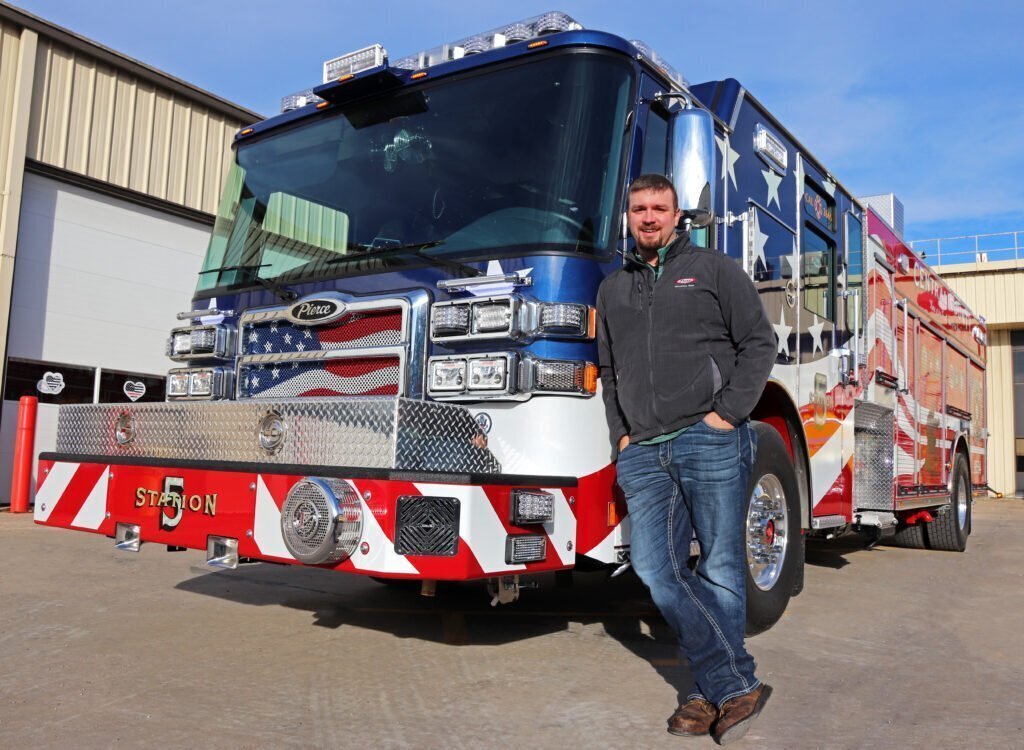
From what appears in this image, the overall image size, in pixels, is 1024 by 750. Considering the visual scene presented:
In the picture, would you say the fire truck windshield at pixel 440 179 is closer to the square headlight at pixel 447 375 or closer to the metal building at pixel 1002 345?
the square headlight at pixel 447 375

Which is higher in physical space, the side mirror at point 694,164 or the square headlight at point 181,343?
the side mirror at point 694,164

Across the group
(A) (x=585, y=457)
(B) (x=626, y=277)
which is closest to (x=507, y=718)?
(A) (x=585, y=457)

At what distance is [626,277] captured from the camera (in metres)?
3.16

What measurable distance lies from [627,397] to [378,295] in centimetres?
125

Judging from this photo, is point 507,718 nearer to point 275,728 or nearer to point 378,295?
point 275,728

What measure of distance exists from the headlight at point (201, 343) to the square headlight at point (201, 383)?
83mm

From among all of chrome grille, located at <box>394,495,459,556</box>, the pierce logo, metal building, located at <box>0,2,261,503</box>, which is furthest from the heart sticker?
chrome grille, located at <box>394,495,459,556</box>

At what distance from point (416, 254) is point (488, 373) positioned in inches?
27.9

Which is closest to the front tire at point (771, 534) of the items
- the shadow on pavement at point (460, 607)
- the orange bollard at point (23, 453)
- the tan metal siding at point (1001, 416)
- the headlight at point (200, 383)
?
the shadow on pavement at point (460, 607)

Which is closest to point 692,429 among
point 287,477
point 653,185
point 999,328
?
point 653,185

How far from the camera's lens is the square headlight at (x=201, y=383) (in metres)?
4.24

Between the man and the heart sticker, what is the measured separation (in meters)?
9.94

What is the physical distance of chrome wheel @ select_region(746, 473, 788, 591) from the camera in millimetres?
4176

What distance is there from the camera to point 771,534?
4.39m
